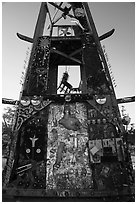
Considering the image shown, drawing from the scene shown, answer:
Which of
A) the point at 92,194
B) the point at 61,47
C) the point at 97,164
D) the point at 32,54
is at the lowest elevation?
the point at 92,194

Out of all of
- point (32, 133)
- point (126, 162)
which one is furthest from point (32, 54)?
point (126, 162)

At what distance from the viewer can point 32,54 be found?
27.5 feet

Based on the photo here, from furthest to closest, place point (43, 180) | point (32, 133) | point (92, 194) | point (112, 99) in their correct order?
point (112, 99) < point (32, 133) < point (43, 180) < point (92, 194)

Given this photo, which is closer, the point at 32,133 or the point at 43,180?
the point at 43,180

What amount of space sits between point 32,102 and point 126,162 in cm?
453

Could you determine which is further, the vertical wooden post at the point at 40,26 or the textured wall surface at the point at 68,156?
the vertical wooden post at the point at 40,26

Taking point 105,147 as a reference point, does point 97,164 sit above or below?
below

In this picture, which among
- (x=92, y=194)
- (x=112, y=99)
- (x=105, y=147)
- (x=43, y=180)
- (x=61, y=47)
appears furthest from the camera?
(x=61, y=47)

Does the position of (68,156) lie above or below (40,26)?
below

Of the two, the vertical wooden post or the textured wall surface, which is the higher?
the vertical wooden post

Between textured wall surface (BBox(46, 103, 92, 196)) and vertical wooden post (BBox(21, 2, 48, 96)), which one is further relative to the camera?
vertical wooden post (BBox(21, 2, 48, 96))

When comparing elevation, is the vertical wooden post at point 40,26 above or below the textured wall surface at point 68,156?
above

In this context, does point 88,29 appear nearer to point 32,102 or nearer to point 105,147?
point 32,102

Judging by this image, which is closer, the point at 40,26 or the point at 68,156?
the point at 68,156
